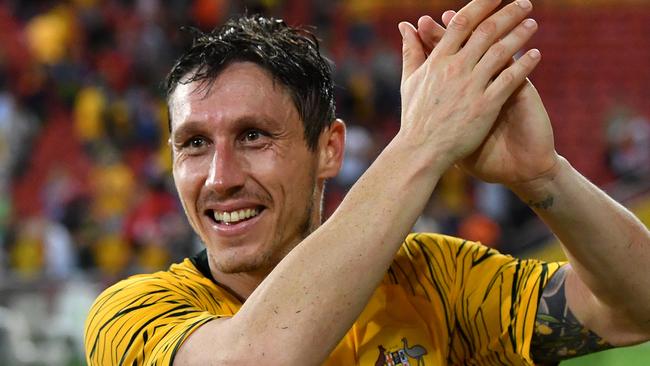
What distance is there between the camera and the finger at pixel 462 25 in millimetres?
2498

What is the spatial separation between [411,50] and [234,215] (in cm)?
61

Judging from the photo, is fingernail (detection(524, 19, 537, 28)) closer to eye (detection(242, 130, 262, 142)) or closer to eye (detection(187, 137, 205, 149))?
eye (detection(242, 130, 262, 142))

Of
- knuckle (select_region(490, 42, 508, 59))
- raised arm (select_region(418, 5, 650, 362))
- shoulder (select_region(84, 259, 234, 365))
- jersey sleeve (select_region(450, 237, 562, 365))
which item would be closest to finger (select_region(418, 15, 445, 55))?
raised arm (select_region(418, 5, 650, 362))

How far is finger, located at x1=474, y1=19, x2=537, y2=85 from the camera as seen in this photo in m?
2.47

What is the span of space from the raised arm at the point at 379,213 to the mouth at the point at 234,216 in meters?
0.44

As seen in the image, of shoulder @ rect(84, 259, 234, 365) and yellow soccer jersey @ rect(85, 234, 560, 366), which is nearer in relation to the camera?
shoulder @ rect(84, 259, 234, 365)

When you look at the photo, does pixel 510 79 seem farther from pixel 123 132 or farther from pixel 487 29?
pixel 123 132

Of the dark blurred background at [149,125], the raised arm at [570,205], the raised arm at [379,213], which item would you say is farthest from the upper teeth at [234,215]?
the dark blurred background at [149,125]

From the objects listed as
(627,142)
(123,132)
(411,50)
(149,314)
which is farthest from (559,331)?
(123,132)

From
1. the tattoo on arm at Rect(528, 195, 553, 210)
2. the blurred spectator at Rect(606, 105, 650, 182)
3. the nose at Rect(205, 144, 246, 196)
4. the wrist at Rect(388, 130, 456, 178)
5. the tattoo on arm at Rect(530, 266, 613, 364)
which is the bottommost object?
the tattoo on arm at Rect(530, 266, 613, 364)

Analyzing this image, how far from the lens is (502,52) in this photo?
2494 millimetres

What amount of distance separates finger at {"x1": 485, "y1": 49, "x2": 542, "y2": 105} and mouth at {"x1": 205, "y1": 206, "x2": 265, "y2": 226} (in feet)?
2.26

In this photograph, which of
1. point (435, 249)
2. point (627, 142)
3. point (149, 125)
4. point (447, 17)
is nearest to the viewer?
point (447, 17)

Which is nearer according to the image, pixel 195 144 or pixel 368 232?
pixel 368 232
